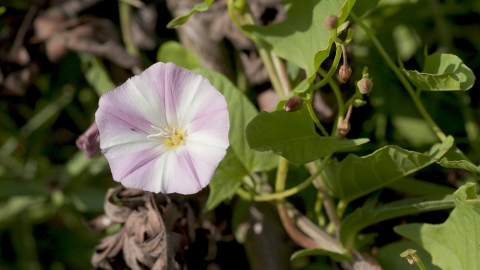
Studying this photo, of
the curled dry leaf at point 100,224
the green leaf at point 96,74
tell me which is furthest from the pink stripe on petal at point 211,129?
the green leaf at point 96,74

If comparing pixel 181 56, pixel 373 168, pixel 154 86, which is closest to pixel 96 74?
pixel 181 56

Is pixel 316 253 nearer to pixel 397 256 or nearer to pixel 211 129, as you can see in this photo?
pixel 397 256

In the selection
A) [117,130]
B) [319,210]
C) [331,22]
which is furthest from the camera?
[319,210]

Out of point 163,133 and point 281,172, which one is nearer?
point 163,133

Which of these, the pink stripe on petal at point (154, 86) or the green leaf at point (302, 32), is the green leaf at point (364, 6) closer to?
the green leaf at point (302, 32)

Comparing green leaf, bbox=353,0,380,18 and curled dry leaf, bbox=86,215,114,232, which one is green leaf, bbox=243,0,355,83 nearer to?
green leaf, bbox=353,0,380,18

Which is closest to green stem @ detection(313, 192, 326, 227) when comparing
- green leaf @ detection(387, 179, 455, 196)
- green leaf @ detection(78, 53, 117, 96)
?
green leaf @ detection(387, 179, 455, 196)
